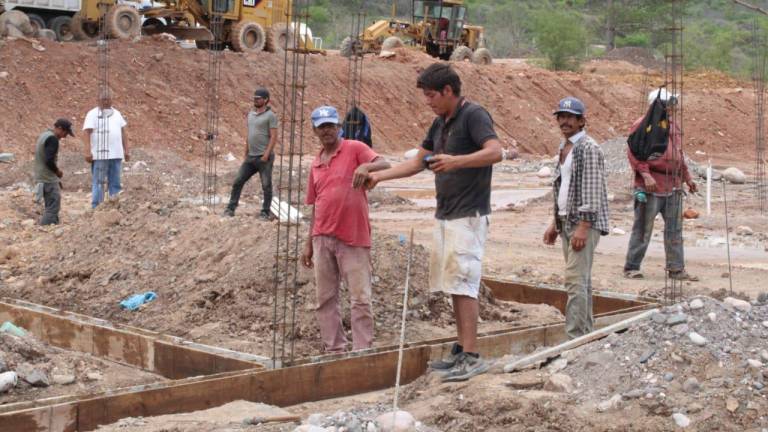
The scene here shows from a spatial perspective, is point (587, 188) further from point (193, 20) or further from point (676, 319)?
point (193, 20)

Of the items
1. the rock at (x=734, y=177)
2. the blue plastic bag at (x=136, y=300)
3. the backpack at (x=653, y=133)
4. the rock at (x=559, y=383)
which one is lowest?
the blue plastic bag at (x=136, y=300)

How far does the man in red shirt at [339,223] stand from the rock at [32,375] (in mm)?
1677

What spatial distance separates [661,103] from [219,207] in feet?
22.1

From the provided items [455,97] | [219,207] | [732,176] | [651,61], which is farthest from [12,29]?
[651,61]

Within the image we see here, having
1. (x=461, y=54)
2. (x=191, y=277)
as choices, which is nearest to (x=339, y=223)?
(x=191, y=277)

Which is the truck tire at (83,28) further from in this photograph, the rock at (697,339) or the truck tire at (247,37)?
the rock at (697,339)

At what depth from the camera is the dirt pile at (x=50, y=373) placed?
19.8ft

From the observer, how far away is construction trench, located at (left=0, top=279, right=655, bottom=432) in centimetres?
538

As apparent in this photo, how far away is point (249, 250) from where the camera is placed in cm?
896

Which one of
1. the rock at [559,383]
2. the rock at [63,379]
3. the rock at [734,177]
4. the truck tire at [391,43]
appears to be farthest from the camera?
the truck tire at [391,43]

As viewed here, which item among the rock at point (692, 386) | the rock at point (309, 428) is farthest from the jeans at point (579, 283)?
the rock at point (309, 428)

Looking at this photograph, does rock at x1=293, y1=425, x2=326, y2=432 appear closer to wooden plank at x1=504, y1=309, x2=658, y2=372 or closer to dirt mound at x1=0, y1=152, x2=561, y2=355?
wooden plank at x1=504, y1=309, x2=658, y2=372

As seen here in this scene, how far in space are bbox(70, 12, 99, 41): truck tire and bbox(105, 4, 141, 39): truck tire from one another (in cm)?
93

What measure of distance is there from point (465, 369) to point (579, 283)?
3.44ft
